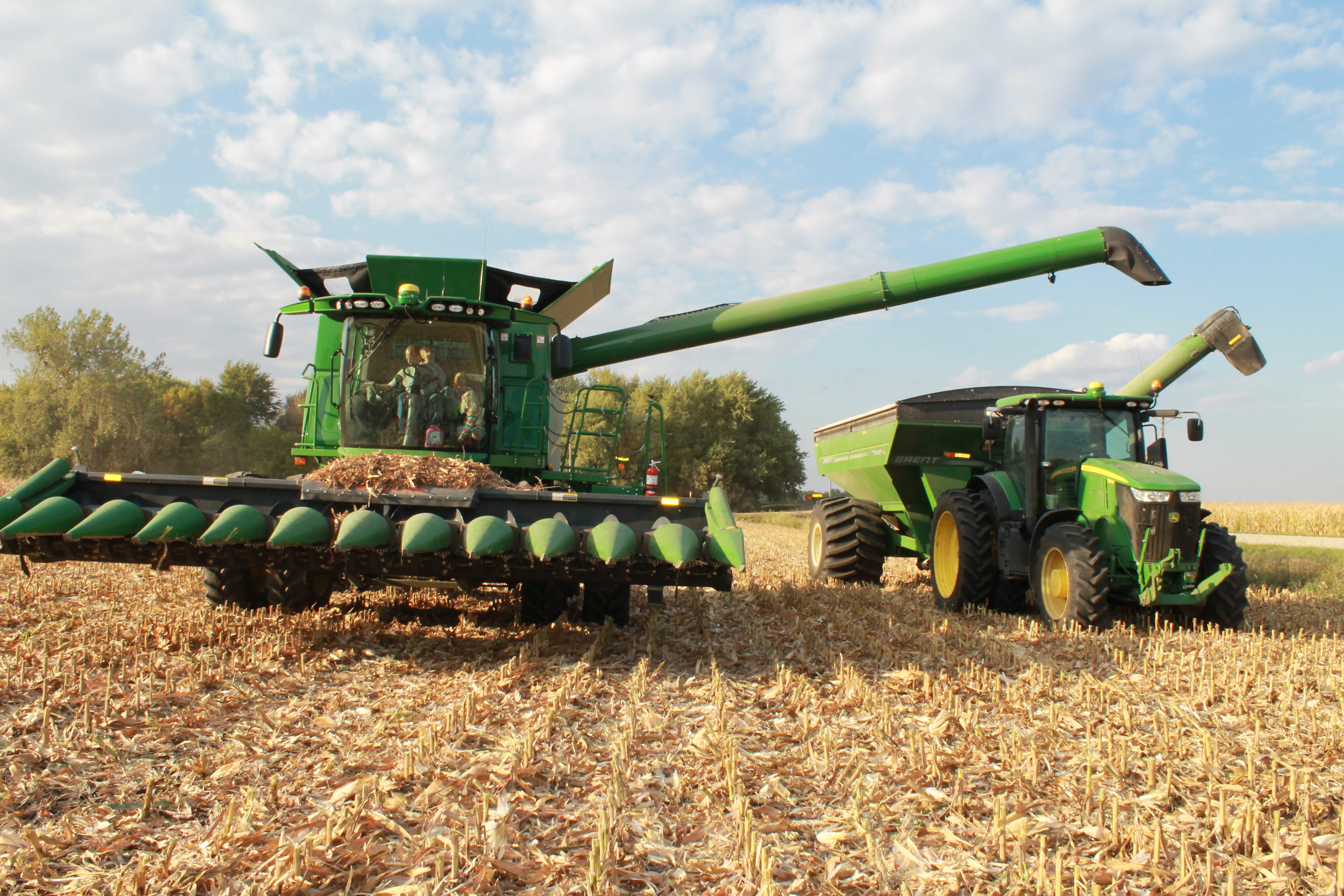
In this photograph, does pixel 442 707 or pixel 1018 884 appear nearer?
pixel 1018 884

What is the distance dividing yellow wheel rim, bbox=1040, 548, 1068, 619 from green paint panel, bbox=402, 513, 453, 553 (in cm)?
463

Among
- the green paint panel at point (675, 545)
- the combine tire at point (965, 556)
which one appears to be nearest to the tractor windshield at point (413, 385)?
the green paint panel at point (675, 545)

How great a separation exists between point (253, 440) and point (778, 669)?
3780 cm

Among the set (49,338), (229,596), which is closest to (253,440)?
(49,338)

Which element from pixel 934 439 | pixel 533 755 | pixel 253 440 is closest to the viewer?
pixel 533 755

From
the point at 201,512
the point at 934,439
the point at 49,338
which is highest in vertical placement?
the point at 49,338

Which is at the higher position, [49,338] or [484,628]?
[49,338]

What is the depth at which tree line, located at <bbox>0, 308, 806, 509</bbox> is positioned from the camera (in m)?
33.2

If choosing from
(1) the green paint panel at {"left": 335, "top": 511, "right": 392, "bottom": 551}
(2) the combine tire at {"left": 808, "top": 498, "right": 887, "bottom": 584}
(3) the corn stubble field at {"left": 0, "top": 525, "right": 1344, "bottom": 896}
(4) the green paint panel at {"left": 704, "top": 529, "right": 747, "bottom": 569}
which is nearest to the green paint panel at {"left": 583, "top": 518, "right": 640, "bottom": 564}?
(4) the green paint panel at {"left": 704, "top": 529, "right": 747, "bottom": 569}

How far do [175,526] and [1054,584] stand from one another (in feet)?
19.8

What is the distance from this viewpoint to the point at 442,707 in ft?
13.0

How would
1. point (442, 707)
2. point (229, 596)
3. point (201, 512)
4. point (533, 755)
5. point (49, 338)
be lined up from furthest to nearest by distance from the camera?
point (49, 338) → point (229, 596) → point (201, 512) → point (442, 707) → point (533, 755)

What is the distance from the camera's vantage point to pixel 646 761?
11.0 feet

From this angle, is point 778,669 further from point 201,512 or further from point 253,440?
point 253,440
